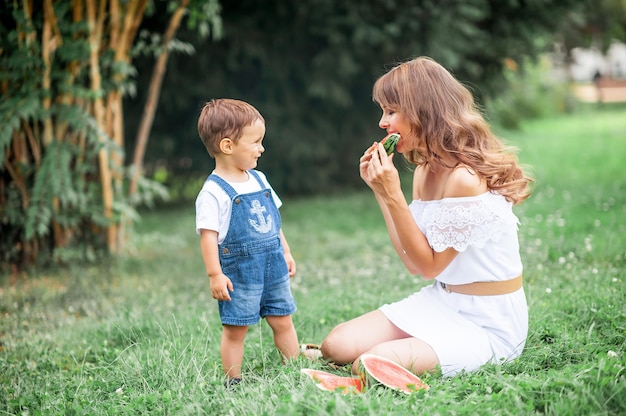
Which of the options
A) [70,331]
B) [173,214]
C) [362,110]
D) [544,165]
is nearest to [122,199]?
[70,331]

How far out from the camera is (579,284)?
414 cm

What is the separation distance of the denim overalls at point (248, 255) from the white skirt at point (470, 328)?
690 millimetres

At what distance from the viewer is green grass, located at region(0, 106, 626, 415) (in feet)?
8.34

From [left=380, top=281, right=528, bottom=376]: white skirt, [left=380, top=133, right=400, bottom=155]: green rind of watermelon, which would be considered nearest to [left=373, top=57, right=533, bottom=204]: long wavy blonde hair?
[left=380, top=133, right=400, bottom=155]: green rind of watermelon

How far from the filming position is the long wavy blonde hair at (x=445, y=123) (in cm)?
299

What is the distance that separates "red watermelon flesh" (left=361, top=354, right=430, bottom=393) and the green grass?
0.18 ft

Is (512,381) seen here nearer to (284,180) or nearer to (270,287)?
(270,287)

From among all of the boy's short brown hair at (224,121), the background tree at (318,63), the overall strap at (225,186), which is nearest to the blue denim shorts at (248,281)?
the overall strap at (225,186)

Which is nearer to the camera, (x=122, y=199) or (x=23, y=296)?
(x=23, y=296)

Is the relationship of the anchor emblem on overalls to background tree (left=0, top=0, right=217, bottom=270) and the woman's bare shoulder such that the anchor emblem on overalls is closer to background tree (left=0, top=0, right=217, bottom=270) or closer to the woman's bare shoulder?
the woman's bare shoulder

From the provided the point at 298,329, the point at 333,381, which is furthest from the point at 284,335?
the point at 298,329

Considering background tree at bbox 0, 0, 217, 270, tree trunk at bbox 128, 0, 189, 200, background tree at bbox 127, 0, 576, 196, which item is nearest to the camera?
background tree at bbox 0, 0, 217, 270

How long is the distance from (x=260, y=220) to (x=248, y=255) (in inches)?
7.0

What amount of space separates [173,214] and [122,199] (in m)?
3.26
